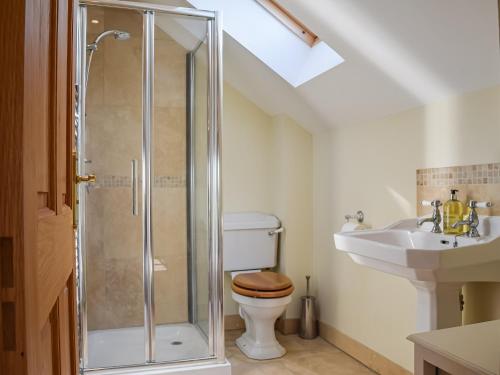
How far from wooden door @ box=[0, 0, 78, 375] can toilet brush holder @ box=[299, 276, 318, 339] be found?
2.77 m

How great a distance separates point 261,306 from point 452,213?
140 centimetres

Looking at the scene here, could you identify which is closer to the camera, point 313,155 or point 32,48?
point 32,48

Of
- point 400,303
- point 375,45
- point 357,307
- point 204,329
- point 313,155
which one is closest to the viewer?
point 375,45

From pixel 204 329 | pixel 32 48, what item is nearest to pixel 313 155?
pixel 204 329

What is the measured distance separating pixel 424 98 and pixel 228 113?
167 centimetres

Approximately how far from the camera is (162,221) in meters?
2.73

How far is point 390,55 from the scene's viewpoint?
233cm

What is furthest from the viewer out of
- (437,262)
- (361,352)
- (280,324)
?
(280,324)

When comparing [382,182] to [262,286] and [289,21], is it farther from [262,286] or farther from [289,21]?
[289,21]

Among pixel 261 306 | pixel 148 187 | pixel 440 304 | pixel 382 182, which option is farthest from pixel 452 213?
pixel 148 187

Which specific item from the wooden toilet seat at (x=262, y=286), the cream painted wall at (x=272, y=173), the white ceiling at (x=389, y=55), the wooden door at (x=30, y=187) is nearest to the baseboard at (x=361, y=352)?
the cream painted wall at (x=272, y=173)

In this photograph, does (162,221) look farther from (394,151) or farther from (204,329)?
(394,151)

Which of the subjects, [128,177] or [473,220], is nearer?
[473,220]

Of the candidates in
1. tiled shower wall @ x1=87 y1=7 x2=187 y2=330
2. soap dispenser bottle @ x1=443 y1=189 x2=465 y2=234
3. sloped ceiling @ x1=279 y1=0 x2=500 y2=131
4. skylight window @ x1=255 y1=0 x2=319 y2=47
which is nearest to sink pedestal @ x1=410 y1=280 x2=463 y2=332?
soap dispenser bottle @ x1=443 y1=189 x2=465 y2=234
